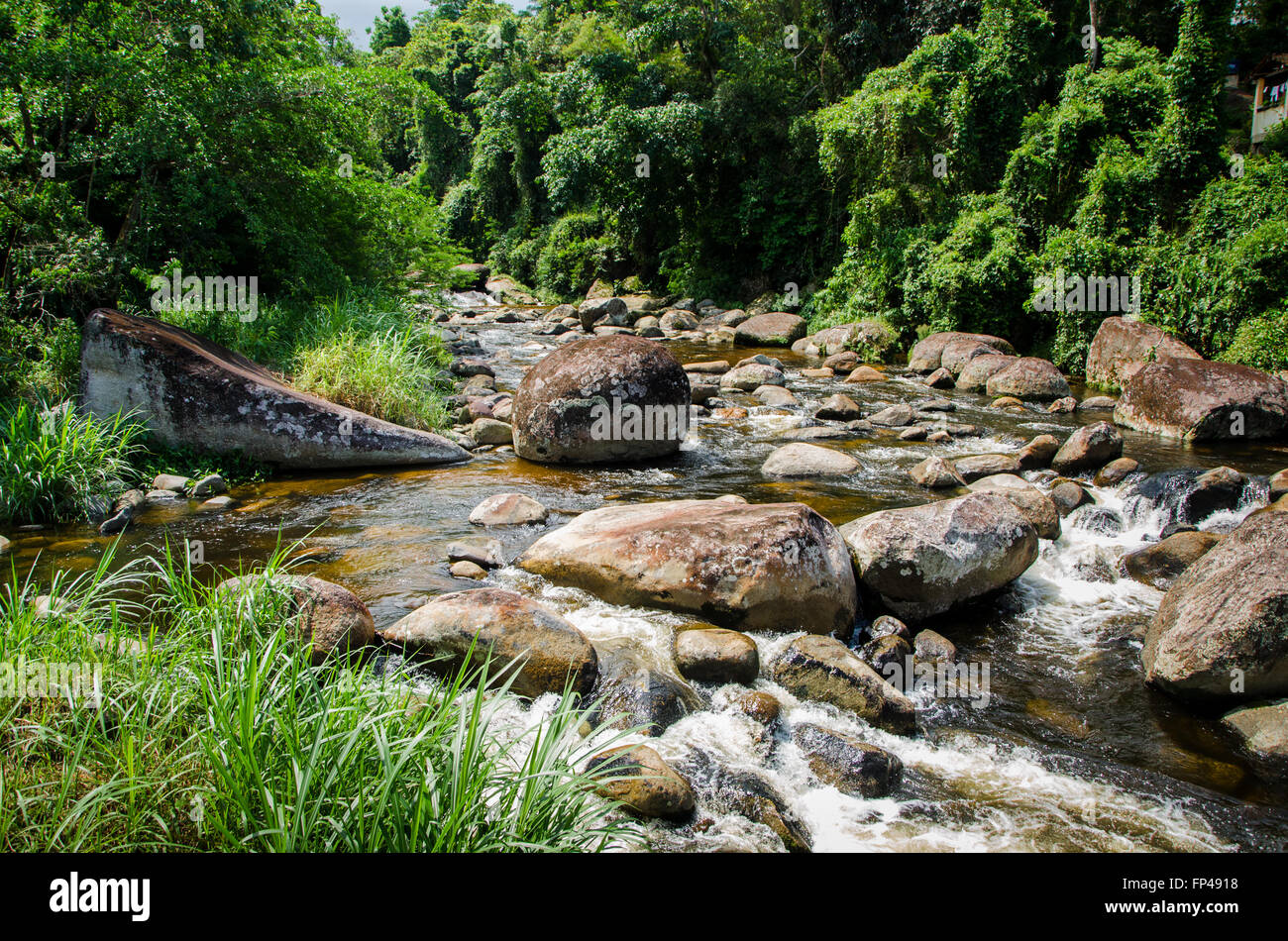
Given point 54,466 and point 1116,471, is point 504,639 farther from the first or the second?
point 1116,471

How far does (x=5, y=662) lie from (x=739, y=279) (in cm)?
2498

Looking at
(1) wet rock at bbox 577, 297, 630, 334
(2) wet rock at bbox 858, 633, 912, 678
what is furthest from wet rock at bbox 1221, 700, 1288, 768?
(1) wet rock at bbox 577, 297, 630, 334

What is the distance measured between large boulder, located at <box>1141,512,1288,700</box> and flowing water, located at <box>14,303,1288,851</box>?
23 cm

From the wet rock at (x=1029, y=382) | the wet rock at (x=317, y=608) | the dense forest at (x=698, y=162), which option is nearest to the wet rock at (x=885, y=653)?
the wet rock at (x=317, y=608)

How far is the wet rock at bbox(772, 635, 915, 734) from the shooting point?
4555 millimetres

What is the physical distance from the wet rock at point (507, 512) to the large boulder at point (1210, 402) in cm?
914

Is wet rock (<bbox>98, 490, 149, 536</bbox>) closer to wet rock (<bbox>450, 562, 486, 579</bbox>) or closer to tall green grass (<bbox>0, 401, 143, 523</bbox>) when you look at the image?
tall green grass (<bbox>0, 401, 143, 523</bbox>)

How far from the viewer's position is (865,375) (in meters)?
15.1

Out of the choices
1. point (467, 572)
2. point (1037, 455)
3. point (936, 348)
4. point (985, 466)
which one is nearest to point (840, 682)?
point (467, 572)

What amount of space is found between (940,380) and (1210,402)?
4.71m

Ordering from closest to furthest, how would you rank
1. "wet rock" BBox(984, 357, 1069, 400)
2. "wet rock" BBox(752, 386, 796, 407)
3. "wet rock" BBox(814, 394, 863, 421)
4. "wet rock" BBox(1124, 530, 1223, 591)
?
"wet rock" BBox(1124, 530, 1223, 591), "wet rock" BBox(814, 394, 863, 421), "wet rock" BBox(752, 386, 796, 407), "wet rock" BBox(984, 357, 1069, 400)

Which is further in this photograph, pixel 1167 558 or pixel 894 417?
pixel 894 417
